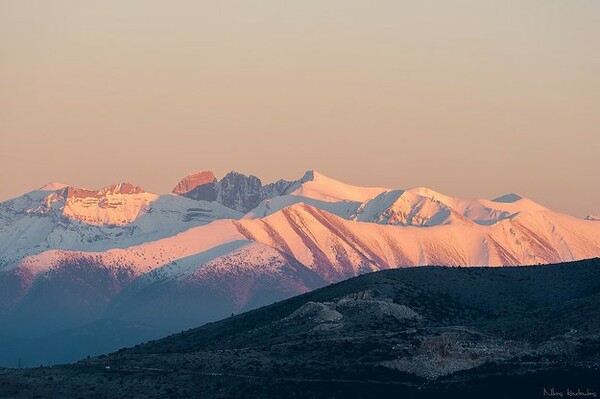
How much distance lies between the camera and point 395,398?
651ft

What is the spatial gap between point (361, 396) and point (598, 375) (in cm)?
2553

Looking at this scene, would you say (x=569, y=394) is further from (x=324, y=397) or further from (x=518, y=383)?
(x=324, y=397)

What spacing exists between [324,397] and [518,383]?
21039mm

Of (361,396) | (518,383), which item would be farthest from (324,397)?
(518,383)

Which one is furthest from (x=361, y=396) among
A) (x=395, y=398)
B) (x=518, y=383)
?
(x=518, y=383)

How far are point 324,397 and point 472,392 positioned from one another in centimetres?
1597

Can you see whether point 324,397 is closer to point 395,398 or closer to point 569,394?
point 395,398

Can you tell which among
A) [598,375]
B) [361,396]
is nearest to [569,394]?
[598,375]

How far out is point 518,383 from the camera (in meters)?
200

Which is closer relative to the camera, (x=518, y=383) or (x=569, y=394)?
(x=569, y=394)

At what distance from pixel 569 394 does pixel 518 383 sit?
41.3ft

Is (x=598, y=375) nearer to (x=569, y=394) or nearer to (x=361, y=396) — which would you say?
(x=569, y=394)

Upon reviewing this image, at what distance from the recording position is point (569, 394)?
→ 616 ft

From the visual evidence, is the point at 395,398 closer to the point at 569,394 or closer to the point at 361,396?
the point at 361,396
